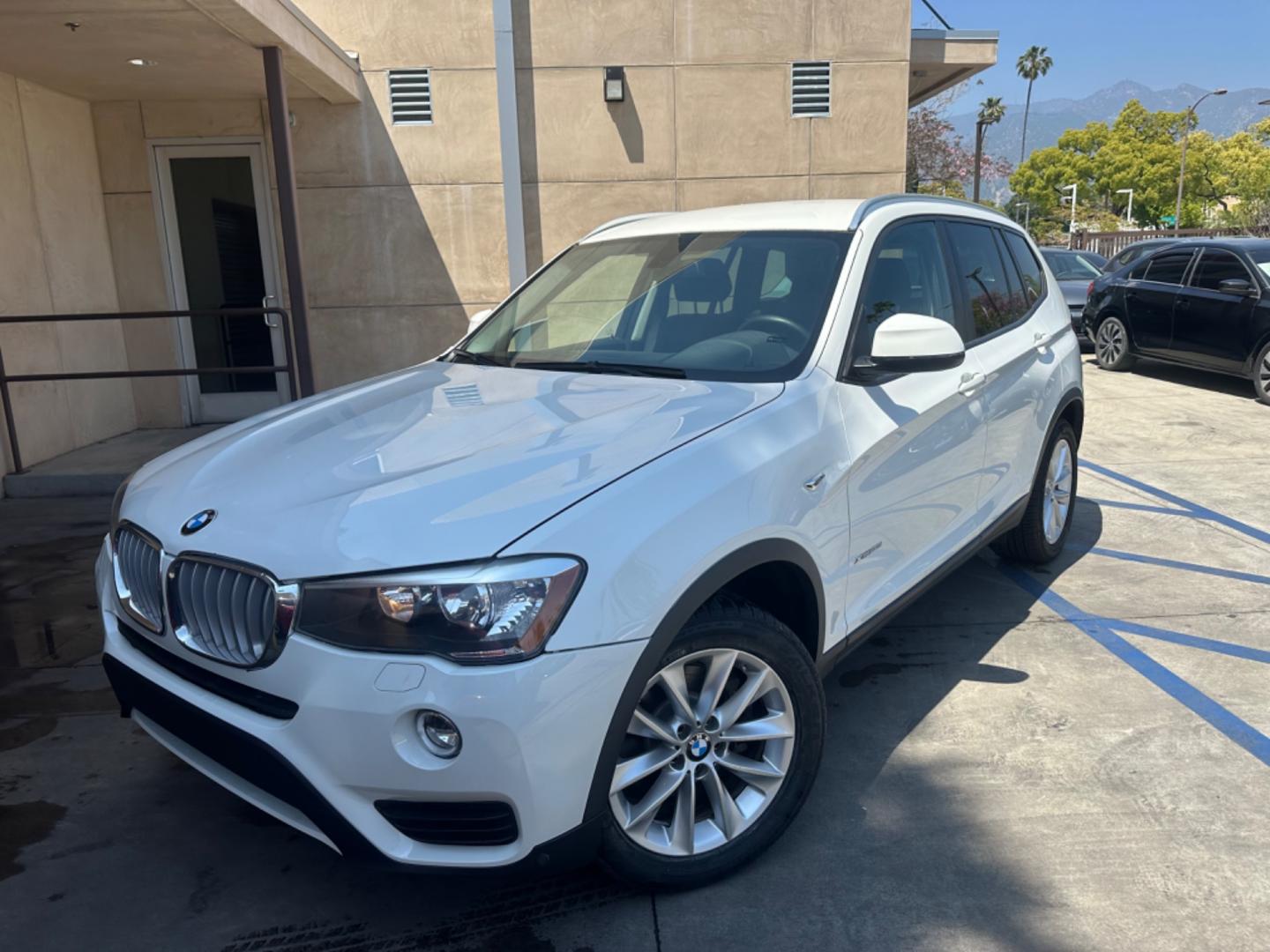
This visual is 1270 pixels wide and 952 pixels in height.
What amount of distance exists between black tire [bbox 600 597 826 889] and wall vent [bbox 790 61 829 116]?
8.37 meters

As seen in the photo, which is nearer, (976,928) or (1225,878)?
(976,928)

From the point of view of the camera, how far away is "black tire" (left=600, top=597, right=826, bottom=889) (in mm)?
2420

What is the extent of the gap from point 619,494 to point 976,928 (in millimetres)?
1457

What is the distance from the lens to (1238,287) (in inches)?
404

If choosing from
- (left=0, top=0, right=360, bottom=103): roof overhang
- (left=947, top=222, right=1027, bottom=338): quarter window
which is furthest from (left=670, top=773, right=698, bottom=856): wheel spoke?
(left=0, top=0, right=360, bottom=103): roof overhang

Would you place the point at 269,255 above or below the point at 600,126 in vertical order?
below

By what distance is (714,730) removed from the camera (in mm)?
2570

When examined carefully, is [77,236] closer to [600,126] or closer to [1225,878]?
[600,126]

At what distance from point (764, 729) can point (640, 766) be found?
43 cm

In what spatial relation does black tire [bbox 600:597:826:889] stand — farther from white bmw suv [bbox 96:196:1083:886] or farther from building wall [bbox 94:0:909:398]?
building wall [bbox 94:0:909:398]

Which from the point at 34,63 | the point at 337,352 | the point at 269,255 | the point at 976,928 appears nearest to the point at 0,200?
the point at 34,63

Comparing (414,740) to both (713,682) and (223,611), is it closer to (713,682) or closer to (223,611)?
(223,611)

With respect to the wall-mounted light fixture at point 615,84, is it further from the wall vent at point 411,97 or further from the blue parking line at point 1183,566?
the blue parking line at point 1183,566

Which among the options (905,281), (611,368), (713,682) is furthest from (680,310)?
(713,682)
